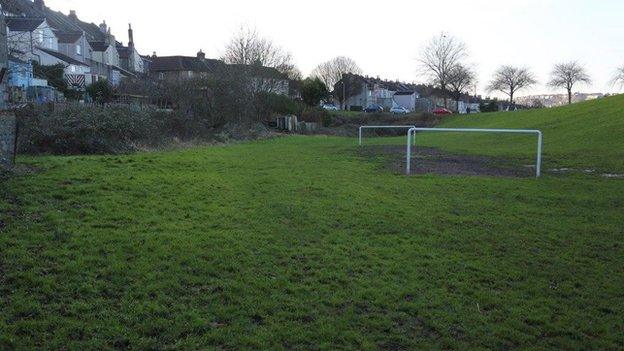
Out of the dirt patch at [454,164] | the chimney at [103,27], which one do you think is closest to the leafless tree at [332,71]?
the chimney at [103,27]

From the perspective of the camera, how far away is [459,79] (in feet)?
293

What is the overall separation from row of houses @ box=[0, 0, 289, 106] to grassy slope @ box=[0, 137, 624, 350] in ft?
85.1

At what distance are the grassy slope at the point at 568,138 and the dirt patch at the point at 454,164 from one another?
2.01m

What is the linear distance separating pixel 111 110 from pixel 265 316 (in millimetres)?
17098

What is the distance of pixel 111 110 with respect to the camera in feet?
66.7

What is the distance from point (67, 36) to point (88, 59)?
4244mm

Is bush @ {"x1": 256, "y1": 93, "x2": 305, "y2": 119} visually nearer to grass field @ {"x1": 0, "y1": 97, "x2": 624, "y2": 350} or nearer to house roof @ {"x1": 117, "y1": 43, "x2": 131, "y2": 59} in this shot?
grass field @ {"x1": 0, "y1": 97, "x2": 624, "y2": 350}

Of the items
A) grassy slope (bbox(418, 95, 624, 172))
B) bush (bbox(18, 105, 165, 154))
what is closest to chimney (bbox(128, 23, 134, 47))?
grassy slope (bbox(418, 95, 624, 172))

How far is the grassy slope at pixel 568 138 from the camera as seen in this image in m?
22.4

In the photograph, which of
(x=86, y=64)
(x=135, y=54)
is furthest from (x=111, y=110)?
(x=135, y=54)

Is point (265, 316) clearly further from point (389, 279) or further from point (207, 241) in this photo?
point (207, 241)

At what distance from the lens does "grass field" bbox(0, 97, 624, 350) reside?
5008 mm

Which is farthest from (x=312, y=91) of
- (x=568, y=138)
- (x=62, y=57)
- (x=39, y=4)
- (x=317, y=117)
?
(x=39, y=4)

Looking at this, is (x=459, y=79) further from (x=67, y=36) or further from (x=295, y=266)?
(x=295, y=266)
